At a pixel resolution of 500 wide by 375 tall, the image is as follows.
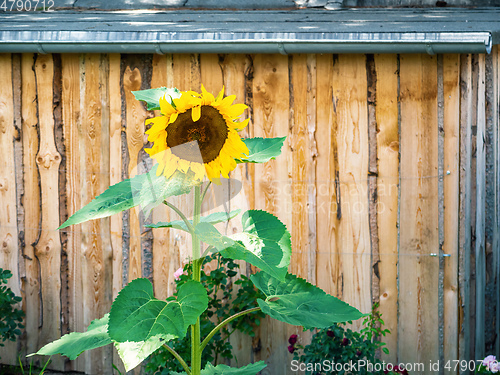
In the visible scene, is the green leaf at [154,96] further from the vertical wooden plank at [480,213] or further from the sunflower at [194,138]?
the vertical wooden plank at [480,213]

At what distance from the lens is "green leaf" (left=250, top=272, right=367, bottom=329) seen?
1.59 meters

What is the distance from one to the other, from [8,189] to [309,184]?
7.66 feet

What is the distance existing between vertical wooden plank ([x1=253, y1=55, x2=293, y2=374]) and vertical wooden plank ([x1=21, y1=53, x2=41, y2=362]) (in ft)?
5.66

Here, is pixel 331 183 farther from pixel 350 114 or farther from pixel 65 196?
pixel 65 196

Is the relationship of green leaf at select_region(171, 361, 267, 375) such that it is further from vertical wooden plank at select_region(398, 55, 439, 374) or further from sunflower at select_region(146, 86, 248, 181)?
vertical wooden plank at select_region(398, 55, 439, 374)

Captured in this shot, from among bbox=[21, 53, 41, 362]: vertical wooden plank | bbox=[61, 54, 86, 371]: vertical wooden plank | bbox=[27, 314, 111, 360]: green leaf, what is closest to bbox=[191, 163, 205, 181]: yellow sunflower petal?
bbox=[27, 314, 111, 360]: green leaf

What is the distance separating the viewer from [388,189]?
3680 millimetres

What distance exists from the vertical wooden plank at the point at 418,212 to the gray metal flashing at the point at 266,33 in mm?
338

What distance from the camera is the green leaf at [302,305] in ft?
5.23

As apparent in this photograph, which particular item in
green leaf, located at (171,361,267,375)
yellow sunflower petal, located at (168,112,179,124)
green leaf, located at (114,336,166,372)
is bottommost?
green leaf, located at (171,361,267,375)

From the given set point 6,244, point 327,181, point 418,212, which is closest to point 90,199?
point 6,244

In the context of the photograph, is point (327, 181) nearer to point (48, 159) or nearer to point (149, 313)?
point (48, 159)

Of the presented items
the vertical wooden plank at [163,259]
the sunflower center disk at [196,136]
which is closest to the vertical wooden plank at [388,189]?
the vertical wooden plank at [163,259]

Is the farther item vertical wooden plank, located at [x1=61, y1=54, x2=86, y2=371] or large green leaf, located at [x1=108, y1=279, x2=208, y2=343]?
vertical wooden plank, located at [x1=61, y1=54, x2=86, y2=371]
